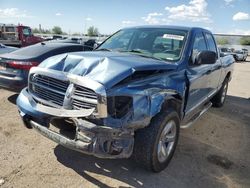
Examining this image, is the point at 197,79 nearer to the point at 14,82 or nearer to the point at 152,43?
the point at 152,43

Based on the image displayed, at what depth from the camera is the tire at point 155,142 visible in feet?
10.3

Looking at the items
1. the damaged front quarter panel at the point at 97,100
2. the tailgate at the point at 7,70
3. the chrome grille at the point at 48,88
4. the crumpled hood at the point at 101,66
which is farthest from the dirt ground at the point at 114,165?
the crumpled hood at the point at 101,66

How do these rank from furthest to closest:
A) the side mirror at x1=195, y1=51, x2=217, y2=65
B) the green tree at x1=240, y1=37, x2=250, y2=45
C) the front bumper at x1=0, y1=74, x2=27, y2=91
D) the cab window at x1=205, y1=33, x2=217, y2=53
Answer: the green tree at x1=240, y1=37, x2=250, y2=45 < the front bumper at x1=0, y1=74, x2=27, y2=91 < the cab window at x1=205, y1=33, x2=217, y2=53 < the side mirror at x1=195, y1=51, x2=217, y2=65

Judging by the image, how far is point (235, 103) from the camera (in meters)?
7.93

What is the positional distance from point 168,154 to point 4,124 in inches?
119

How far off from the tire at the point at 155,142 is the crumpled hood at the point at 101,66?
2.11 feet

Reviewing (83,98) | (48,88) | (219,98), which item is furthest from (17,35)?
(83,98)

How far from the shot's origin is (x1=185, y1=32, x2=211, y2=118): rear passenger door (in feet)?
13.6

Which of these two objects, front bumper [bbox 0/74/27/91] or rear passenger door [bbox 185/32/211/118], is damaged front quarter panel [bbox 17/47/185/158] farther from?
front bumper [bbox 0/74/27/91]

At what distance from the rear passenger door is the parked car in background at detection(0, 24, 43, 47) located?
56.6 feet

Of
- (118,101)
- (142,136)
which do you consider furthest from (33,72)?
(142,136)

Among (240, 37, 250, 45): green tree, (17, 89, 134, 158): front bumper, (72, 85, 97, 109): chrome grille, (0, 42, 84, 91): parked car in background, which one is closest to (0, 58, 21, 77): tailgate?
(0, 42, 84, 91): parked car in background

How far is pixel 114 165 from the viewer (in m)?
3.66

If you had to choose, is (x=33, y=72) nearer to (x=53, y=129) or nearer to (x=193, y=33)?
(x=53, y=129)
